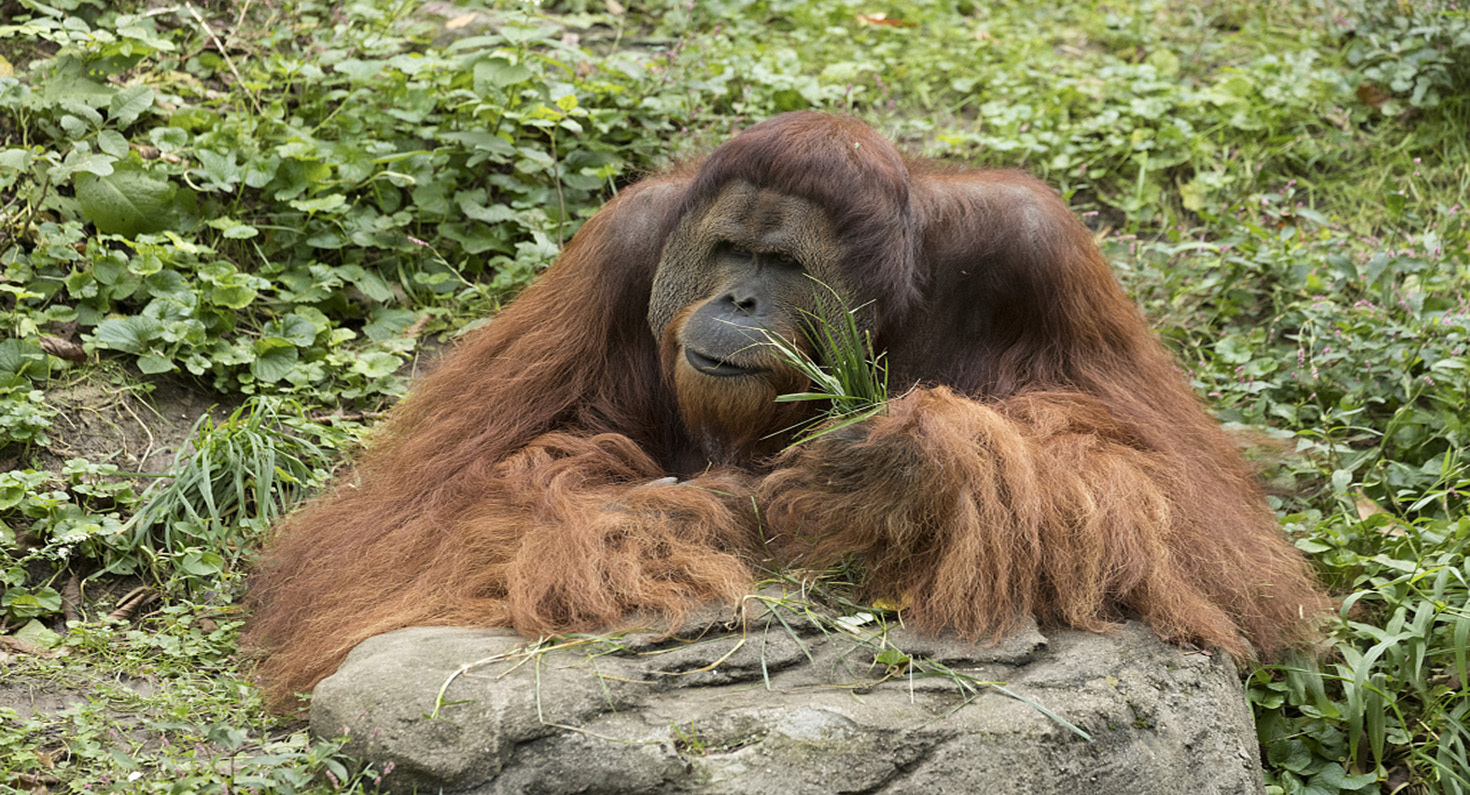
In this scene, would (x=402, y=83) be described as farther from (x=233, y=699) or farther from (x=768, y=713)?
(x=768, y=713)

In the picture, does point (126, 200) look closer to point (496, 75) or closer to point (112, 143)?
point (112, 143)

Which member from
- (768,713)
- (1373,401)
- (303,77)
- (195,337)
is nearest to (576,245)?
(195,337)

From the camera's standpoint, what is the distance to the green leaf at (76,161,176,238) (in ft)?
13.9

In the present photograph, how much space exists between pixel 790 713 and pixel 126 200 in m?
2.92

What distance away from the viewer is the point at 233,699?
2902mm

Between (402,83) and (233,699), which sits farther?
(402,83)

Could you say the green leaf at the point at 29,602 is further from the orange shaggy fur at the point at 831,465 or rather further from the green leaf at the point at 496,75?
the green leaf at the point at 496,75

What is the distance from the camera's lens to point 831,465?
270 centimetres

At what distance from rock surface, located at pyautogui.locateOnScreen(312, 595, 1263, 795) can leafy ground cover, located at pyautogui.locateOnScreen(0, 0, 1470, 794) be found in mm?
192

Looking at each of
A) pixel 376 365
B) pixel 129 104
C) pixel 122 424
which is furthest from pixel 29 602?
pixel 129 104

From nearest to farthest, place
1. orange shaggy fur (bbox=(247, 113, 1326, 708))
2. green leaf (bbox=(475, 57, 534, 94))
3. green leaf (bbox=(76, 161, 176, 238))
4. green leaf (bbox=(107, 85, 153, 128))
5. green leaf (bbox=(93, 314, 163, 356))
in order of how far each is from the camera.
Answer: orange shaggy fur (bbox=(247, 113, 1326, 708))
green leaf (bbox=(93, 314, 163, 356))
green leaf (bbox=(76, 161, 176, 238))
green leaf (bbox=(107, 85, 153, 128))
green leaf (bbox=(475, 57, 534, 94))

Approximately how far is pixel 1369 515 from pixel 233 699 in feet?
8.99

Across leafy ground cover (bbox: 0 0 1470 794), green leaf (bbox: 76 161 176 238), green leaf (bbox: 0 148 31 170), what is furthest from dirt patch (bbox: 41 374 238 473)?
green leaf (bbox: 0 148 31 170)

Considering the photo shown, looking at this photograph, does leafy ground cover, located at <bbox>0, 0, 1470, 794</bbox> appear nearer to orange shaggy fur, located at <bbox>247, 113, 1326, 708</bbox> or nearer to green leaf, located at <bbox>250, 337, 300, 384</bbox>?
green leaf, located at <bbox>250, 337, 300, 384</bbox>
